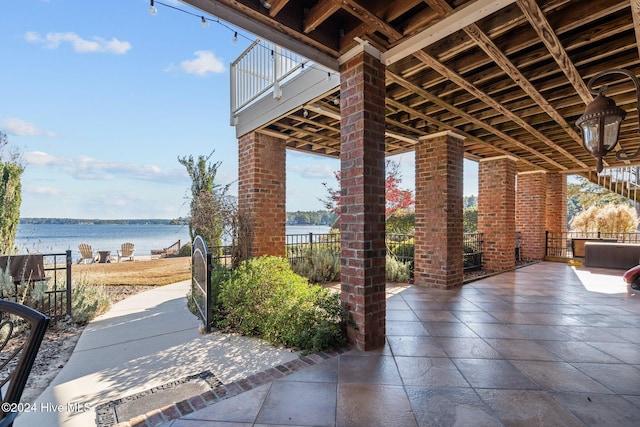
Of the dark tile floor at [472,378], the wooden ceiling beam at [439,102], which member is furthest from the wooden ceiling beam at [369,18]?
the dark tile floor at [472,378]

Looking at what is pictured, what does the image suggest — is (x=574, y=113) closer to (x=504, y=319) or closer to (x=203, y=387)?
(x=504, y=319)

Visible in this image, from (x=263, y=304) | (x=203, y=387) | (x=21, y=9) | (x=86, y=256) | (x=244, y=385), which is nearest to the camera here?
(x=244, y=385)

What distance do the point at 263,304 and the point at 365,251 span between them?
1.52 m

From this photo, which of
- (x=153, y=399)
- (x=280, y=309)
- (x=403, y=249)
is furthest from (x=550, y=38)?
(x=403, y=249)

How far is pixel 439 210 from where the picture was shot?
4.91 metres

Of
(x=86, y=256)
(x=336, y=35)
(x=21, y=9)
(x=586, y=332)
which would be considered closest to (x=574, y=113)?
(x=586, y=332)

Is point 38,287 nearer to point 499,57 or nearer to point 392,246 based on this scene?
point 499,57

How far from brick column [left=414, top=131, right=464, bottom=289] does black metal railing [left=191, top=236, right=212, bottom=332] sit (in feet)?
12.0

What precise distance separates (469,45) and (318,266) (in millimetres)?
4470

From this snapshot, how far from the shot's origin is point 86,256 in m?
12.9

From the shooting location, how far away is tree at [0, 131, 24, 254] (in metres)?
5.22

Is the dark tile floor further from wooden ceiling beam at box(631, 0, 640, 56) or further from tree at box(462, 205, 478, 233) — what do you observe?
tree at box(462, 205, 478, 233)

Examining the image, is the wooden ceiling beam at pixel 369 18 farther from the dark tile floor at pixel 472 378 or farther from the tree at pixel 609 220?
the tree at pixel 609 220

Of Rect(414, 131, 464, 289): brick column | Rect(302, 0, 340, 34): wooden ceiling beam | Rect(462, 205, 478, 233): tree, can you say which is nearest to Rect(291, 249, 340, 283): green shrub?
Rect(414, 131, 464, 289): brick column
